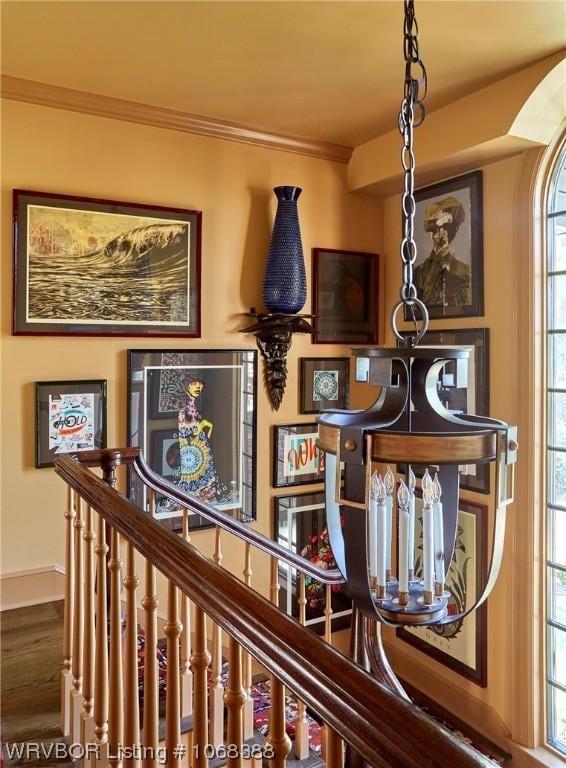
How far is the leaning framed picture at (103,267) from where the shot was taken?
2752 mm

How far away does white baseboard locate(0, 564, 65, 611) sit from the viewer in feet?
8.85

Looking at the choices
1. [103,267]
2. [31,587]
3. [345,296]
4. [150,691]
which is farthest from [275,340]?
[150,691]

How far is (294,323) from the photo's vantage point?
3.43 meters

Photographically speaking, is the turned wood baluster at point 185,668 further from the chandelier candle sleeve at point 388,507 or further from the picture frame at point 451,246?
the picture frame at point 451,246

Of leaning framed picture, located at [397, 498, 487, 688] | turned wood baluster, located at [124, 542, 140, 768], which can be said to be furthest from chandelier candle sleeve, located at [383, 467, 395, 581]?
leaning framed picture, located at [397, 498, 487, 688]

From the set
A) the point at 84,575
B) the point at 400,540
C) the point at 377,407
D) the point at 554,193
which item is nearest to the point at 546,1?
the point at 554,193

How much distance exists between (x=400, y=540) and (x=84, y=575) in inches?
41.3

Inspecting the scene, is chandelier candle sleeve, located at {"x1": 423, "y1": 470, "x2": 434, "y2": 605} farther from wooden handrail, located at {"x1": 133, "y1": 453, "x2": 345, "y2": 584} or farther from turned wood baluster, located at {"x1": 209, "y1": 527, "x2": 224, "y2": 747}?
wooden handrail, located at {"x1": 133, "y1": 453, "x2": 345, "y2": 584}

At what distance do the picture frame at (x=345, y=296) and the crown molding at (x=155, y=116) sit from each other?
2.05 feet

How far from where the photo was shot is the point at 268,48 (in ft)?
8.11

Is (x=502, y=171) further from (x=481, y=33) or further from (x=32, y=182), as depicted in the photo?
(x=32, y=182)

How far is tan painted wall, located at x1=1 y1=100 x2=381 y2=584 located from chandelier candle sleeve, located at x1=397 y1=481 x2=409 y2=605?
6.75ft

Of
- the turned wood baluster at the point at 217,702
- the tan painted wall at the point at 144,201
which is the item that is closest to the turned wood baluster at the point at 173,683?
the turned wood baluster at the point at 217,702

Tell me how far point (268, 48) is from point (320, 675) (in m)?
2.52
